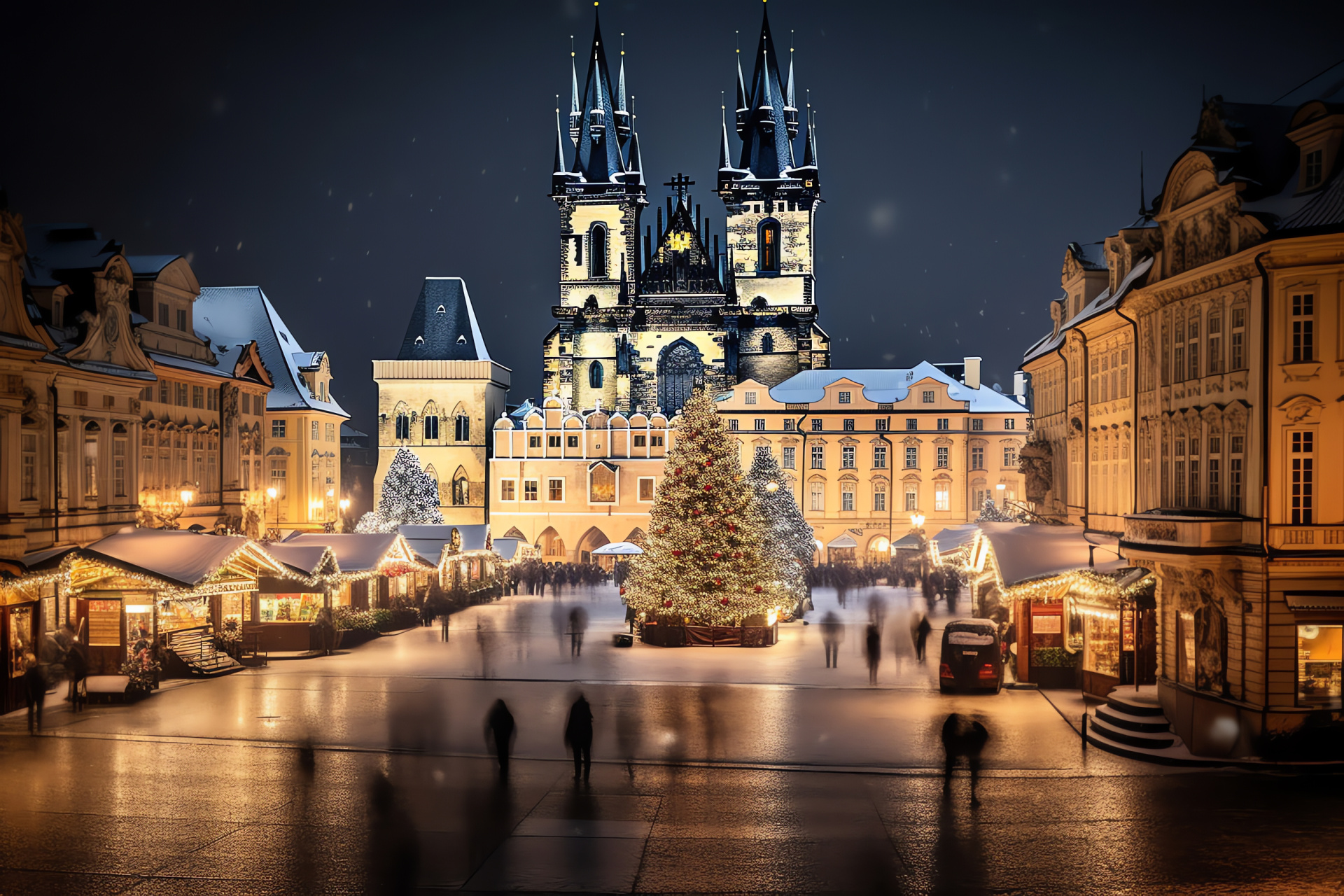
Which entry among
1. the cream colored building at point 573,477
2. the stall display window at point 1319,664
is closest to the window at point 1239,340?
the stall display window at point 1319,664

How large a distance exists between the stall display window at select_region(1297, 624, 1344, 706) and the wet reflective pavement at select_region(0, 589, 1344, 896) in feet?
4.78

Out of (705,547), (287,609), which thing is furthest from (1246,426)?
(287,609)

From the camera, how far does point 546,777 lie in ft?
53.6

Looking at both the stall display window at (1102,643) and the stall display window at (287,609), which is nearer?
the stall display window at (1102,643)

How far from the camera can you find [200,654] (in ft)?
86.5

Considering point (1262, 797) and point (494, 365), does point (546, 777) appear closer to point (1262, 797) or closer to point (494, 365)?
point (1262, 797)

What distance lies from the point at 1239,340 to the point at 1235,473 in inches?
88.8

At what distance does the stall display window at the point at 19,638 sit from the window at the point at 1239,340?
23.0 m

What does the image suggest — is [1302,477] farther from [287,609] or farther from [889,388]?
[889,388]

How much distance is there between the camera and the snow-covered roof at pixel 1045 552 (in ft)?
77.0

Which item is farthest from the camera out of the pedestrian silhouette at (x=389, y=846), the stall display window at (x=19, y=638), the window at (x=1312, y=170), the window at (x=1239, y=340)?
the stall display window at (x=19, y=638)

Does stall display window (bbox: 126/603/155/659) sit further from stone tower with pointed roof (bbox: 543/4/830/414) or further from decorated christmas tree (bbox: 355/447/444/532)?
stone tower with pointed roof (bbox: 543/4/830/414)

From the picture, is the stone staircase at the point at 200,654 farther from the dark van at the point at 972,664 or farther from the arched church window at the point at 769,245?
the arched church window at the point at 769,245

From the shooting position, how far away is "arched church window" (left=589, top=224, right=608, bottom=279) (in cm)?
7862
